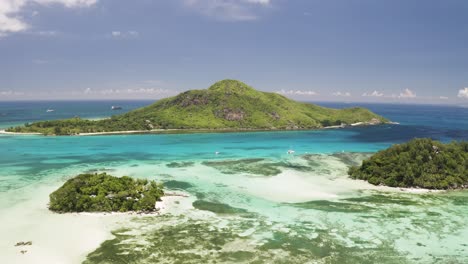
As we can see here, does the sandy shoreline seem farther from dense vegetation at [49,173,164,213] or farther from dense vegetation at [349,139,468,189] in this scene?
dense vegetation at [349,139,468,189]

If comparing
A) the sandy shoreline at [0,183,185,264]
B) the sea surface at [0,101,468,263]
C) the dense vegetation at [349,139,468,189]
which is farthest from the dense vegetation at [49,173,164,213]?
the dense vegetation at [349,139,468,189]

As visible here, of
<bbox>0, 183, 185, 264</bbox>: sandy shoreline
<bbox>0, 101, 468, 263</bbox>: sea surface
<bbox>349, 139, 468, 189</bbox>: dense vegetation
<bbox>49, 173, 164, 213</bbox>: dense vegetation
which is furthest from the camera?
<bbox>349, 139, 468, 189</bbox>: dense vegetation

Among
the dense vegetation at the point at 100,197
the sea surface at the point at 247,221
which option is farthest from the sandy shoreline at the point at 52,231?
the dense vegetation at the point at 100,197

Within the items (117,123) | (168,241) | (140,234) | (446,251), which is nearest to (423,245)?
(446,251)

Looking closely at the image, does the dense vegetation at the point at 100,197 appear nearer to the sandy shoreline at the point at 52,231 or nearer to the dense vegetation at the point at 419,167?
the sandy shoreline at the point at 52,231

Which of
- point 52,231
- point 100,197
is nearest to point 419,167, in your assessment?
point 100,197
